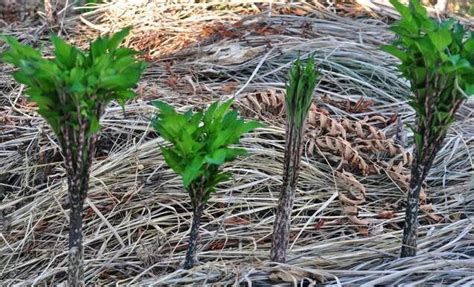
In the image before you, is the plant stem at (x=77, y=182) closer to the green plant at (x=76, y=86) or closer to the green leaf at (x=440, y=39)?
the green plant at (x=76, y=86)

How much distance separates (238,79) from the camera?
274cm

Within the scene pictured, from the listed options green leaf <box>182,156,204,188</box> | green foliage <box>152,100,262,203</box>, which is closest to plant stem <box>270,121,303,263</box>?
green foliage <box>152,100,262,203</box>

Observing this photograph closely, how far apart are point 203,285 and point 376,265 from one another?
396 mm

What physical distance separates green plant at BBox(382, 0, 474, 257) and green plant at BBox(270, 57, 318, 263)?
0.56 ft

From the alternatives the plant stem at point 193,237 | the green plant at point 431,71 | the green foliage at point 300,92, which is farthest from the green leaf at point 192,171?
the green plant at point 431,71

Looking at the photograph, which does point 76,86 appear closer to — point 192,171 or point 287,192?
point 192,171

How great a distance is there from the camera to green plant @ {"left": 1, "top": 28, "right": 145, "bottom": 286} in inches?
46.5

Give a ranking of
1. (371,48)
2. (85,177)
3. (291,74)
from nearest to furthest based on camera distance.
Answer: (85,177) < (291,74) < (371,48)

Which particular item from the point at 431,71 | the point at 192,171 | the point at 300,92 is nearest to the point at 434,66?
the point at 431,71

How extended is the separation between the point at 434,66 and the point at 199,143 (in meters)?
0.47

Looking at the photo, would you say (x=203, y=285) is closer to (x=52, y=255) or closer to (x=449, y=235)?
(x=52, y=255)

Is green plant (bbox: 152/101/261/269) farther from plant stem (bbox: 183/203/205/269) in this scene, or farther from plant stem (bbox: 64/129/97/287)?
plant stem (bbox: 64/129/97/287)

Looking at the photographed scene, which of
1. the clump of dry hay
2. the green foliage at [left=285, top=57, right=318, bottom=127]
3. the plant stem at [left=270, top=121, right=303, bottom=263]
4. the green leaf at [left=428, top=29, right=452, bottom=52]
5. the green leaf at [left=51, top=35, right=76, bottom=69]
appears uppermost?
the green leaf at [left=428, top=29, right=452, bottom=52]

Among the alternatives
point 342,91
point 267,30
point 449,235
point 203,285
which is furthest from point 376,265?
point 267,30
